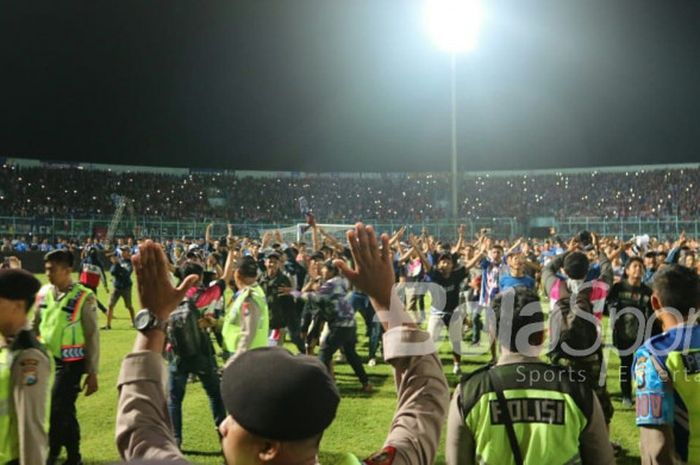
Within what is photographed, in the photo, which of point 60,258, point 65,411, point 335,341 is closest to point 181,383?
point 65,411

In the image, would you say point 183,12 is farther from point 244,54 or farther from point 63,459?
point 63,459

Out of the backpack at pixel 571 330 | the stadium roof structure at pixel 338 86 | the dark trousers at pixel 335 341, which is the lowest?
the dark trousers at pixel 335 341

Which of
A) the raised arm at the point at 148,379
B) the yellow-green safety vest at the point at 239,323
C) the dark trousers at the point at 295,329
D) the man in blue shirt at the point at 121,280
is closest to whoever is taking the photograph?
the raised arm at the point at 148,379

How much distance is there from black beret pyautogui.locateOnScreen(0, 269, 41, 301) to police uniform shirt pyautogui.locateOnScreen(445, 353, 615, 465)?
96.7 inches

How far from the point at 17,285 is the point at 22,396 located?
652mm

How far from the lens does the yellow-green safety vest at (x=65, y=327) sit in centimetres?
535

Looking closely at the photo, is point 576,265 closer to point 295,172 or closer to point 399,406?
point 399,406

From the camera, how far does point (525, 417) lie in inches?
108

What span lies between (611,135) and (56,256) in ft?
183

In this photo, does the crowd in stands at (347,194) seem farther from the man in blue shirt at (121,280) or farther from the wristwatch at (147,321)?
the wristwatch at (147,321)

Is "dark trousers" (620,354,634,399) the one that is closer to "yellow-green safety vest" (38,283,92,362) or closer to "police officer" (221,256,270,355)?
"police officer" (221,256,270,355)

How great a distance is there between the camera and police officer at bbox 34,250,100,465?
5.32 metres

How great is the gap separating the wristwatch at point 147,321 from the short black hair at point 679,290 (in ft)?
8.65

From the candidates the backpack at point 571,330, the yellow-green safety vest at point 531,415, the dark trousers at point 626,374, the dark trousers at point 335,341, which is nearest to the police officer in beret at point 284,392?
the yellow-green safety vest at point 531,415
